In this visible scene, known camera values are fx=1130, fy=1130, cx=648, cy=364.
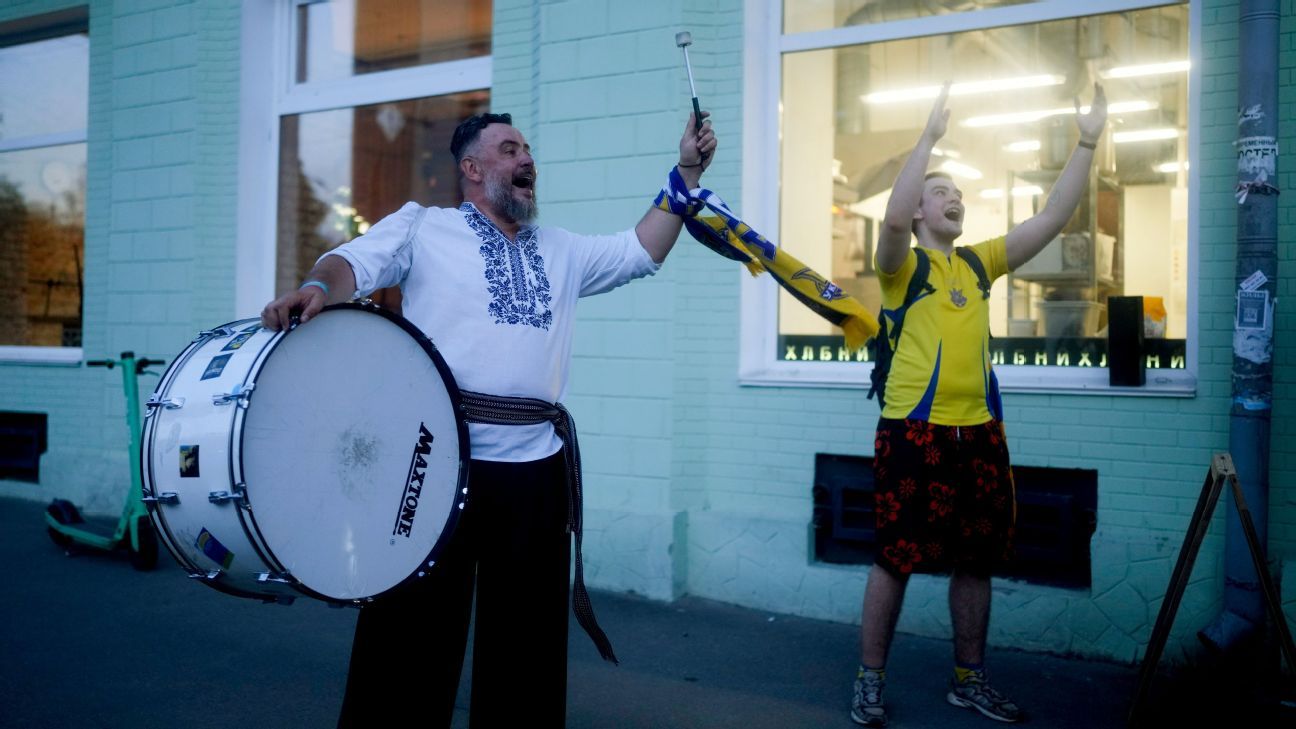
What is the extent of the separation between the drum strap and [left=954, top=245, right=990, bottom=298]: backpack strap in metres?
1.64

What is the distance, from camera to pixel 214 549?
8.53 ft

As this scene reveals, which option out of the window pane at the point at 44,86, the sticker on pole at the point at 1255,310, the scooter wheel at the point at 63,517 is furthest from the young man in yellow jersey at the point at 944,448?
the window pane at the point at 44,86

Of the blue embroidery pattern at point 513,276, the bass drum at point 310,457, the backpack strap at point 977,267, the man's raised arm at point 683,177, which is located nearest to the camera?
the bass drum at point 310,457

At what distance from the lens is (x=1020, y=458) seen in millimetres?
4992

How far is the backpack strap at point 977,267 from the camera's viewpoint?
395cm

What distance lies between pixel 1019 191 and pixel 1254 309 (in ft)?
4.99

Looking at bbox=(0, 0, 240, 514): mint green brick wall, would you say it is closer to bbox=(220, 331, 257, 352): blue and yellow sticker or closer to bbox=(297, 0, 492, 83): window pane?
bbox=(297, 0, 492, 83): window pane

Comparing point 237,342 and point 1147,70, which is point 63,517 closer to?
point 237,342

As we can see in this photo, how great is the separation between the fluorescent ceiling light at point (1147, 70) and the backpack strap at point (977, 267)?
1725 millimetres

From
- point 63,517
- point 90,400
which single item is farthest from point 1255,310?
point 90,400

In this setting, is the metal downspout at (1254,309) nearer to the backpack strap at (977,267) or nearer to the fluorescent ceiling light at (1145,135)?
the fluorescent ceiling light at (1145,135)

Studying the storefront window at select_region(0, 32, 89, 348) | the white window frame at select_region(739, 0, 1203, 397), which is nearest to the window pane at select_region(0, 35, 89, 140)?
the storefront window at select_region(0, 32, 89, 348)

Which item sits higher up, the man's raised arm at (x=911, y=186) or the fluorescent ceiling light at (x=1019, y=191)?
the fluorescent ceiling light at (x=1019, y=191)

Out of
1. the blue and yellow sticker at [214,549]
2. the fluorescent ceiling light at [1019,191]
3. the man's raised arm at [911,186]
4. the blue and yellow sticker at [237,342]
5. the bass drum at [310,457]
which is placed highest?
the fluorescent ceiling light at [1019,191]
